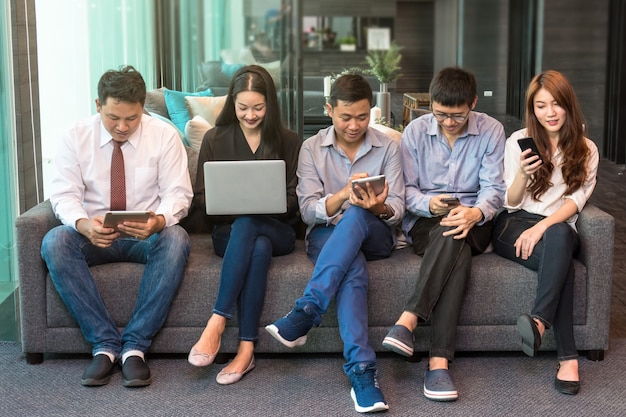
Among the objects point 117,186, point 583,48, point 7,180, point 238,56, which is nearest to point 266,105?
point 117,186

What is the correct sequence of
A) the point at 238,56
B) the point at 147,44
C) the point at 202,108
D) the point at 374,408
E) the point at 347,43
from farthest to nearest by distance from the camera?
the point at 347,43, the point at 147,44, the point at 238,56, the point at 202,108, the point at 374,408

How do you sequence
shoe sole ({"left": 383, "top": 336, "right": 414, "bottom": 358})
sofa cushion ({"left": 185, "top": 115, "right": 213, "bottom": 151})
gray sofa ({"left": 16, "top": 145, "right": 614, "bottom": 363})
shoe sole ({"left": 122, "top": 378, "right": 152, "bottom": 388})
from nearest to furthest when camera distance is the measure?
shoe sole ({"left": 383, "top": 336, "right": 414, "bottom": 358}), shoe sole ({"left": 122, "top": 378, "right": 152, "bottom": 388}), gray sofa ({"left": 16, "top": 145, "right": 614, "bottom": 363}), sofa cushion ({"left": 185, "top": 115, "right": 213, "bottom": 151})

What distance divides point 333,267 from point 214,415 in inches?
25.4

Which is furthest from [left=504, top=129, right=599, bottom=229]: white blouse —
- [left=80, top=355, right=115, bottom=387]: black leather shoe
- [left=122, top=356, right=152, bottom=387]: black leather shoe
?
[left=80, top=355, right=115, bottom=387]: black leather shoe

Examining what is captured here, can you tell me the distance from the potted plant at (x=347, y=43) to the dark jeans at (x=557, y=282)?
1129 cm

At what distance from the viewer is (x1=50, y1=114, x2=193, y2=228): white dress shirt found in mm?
3486

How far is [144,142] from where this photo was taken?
3.56 meters

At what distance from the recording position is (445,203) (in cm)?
344

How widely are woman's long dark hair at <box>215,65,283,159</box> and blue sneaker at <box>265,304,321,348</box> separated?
28.5 inches

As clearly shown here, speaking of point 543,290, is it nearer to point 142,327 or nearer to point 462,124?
point 462,124

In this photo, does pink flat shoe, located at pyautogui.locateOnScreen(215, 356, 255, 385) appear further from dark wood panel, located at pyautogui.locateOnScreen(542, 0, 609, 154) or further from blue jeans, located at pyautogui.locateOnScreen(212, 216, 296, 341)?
dark wood panel, located at pyautogui.locateOnScreen(542, 0, 609, 154)

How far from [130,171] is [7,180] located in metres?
1.06

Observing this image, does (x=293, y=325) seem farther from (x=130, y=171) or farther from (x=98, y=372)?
(x=130, y=171)

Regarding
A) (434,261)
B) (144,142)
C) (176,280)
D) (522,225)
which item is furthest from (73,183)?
(522,225)
